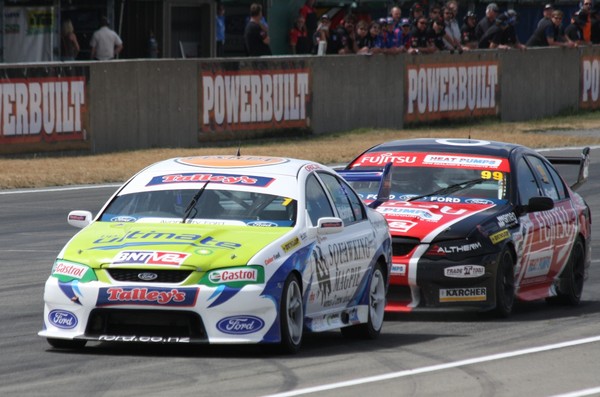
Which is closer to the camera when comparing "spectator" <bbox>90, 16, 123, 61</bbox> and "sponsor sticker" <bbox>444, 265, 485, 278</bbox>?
"sponsor sticker" <bbox>444, 265, 485, 278</bbox>

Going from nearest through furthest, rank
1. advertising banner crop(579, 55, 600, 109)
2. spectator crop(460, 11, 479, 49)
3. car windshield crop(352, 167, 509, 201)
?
car windshield crop(352, 167, 509, 201), spectator crop(460, 11, 479, 49), advertising banner crop(579, 55, 600, 109)

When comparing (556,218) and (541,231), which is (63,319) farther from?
(556,218)

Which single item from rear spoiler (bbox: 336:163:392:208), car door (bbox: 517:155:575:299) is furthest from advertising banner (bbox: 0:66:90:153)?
car door (bbox: 517:155:575:299)

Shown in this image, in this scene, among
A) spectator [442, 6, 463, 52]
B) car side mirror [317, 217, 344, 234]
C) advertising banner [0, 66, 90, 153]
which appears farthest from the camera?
spectator [442, 6, 463, 52]

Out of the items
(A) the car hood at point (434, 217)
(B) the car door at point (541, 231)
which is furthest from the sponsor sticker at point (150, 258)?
(B) the car door at point (541, 231)

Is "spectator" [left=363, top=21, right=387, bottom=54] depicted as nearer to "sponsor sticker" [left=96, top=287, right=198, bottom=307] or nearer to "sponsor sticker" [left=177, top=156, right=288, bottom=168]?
"sponsor sticker" [left=177, top=156, right=288, bottom=168]

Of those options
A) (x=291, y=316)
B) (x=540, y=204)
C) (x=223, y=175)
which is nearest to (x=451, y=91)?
(x=540, y=204)

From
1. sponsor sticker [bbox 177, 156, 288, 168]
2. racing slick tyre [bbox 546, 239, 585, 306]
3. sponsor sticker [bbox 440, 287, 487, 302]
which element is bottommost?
racing slick tyre [bbox 546, 239, 585, 306]

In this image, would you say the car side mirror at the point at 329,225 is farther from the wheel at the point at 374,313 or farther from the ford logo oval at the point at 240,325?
the ford logo oval at the point at 240,325

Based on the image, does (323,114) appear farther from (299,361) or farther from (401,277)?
(299,361)

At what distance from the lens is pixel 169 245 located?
30.7 feet

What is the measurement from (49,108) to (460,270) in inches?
511

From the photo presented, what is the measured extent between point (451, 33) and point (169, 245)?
77.7ft

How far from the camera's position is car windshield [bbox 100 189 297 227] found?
A: 10.0 m
